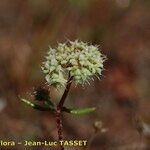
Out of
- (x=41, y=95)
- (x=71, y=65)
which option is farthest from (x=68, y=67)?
(x=41, y=95)

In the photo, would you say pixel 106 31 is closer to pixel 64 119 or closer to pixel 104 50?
pixel 104 50

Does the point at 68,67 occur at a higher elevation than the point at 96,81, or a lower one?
lower

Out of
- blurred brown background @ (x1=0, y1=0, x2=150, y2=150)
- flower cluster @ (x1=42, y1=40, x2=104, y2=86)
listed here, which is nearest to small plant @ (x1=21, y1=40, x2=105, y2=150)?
flower cluster @ (x1=42, y1=40, x2=104, y2=86)

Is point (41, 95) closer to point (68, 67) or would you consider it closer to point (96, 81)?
point (68, 67)

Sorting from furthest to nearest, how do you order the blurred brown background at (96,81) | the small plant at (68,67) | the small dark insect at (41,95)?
1. the blurred brown background at (96,81)
2. the small dark insect at (41,95)
3. the small plant at (68,67)

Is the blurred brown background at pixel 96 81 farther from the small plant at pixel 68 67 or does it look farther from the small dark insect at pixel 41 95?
the small plant at pixel 68 67

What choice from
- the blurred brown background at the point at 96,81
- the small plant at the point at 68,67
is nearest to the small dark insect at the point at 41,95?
the small plant at the point at 68,67
